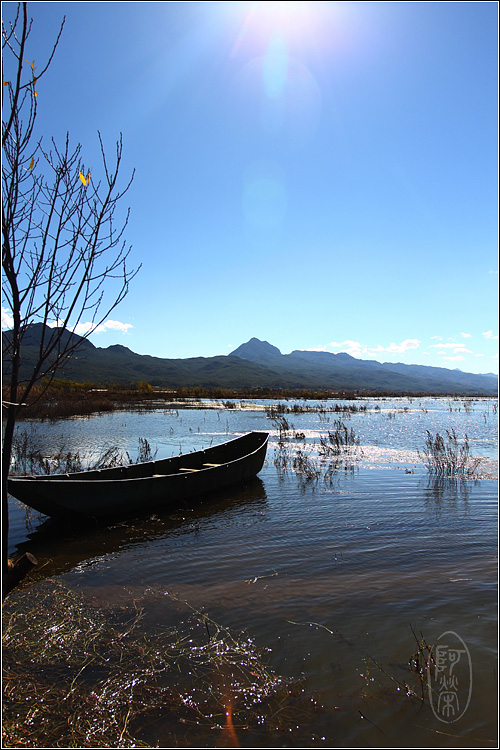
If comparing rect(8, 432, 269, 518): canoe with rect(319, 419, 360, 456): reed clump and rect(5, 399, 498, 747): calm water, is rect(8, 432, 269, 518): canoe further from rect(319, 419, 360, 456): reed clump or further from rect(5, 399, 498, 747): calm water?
rect(319, 419, 360, 456): reed clump

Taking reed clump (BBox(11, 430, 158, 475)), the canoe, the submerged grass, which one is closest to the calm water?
the submerged grass

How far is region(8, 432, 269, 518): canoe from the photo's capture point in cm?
888

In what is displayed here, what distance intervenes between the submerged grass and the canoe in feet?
9.73

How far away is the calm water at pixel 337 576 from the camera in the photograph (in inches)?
177

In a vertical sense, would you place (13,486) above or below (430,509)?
above

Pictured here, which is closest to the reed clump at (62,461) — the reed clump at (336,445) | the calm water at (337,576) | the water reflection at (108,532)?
the calm water at (337,576)

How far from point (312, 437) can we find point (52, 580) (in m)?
19.7

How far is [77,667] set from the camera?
4.93 meters

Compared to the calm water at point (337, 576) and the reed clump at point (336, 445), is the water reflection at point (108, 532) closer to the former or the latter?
the calm water at point (337, 576)

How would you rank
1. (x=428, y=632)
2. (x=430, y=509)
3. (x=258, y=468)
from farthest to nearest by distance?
(x=258, y=468) → (x=430, y=509) → (x=428, y=632)

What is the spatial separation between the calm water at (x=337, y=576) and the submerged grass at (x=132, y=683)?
214 millimetres

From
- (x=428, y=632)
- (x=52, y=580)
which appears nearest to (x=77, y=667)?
(x=52, y=580)

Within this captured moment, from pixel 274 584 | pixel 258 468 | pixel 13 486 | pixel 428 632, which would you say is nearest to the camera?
pixel 428 632

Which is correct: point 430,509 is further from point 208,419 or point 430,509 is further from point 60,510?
point 208,419
